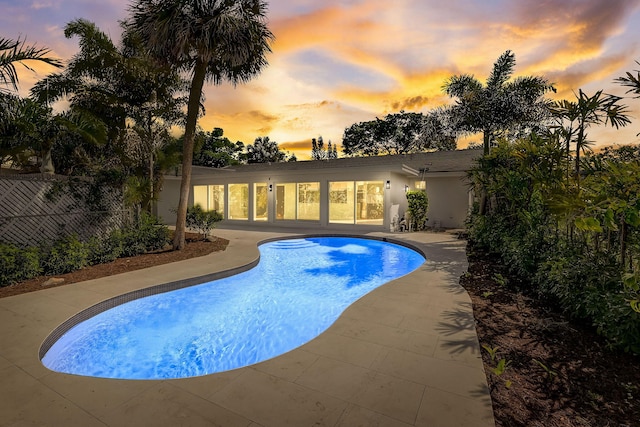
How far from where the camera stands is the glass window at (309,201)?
15.4 metres

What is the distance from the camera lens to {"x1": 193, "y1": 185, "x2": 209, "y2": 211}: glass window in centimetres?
1889

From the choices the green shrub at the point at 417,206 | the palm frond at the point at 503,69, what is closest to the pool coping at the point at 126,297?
the green shrub at the point at 417,206

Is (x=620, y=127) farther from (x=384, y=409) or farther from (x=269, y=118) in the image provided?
(x=269, y=118)

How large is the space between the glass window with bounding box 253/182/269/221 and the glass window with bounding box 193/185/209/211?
3999 millimetres

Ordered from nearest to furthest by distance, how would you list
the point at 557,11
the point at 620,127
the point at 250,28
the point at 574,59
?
the point at 620,127, the point at 557,11, the point at 250,28, the point at 574,59

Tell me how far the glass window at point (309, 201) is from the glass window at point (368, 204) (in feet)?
7.04

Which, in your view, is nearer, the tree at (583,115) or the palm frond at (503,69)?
the tree at (583,115)

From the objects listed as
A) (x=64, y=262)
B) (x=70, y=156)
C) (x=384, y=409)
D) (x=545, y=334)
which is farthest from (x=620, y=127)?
(x=70, y=156)

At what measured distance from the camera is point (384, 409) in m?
2.31

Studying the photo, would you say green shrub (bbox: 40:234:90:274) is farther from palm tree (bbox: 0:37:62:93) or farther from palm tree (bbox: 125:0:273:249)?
palm tree (bbox: 0:37:62:93)

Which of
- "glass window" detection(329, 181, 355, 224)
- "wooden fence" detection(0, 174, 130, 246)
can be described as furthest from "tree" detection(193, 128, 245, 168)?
"wooden fence" detection(0, 174, 130, 246)

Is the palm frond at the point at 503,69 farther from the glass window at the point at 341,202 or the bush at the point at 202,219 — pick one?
the bush at the point at 202,219

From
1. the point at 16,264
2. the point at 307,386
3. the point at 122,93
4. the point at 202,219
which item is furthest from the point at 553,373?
the point at 122,93

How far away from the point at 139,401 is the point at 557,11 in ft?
36.4
